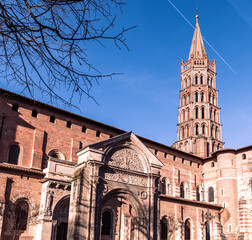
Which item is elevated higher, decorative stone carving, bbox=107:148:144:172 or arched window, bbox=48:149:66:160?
arched window, bbox=48:149:66:160

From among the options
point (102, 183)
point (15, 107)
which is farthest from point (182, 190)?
point (102, 183)

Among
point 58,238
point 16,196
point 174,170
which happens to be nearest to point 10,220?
point 16,196

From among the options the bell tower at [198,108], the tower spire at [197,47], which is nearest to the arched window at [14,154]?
the bell tower at [198,108]

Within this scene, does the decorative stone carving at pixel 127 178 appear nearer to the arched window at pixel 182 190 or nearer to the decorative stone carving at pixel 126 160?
the decorative stone carving at pixel 126 160

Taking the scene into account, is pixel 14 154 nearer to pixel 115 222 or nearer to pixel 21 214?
pixel 21 214

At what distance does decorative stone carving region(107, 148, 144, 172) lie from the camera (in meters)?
18.5

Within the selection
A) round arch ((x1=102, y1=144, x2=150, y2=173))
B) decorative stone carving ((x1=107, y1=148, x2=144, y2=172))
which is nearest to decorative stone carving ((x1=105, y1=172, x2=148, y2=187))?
decorative stone carving ((x1=107, y1=148, x2=144, y2=172))

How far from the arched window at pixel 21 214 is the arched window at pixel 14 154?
4.74 metres

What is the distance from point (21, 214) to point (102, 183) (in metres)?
8.26

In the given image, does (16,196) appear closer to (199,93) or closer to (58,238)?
(58,238)

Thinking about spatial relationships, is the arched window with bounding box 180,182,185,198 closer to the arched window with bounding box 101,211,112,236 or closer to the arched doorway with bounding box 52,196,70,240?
the arched window with bounding box 101,211,112,236

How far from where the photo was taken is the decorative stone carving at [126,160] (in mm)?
18503

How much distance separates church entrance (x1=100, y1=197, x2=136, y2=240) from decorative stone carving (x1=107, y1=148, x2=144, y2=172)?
29.8 ft

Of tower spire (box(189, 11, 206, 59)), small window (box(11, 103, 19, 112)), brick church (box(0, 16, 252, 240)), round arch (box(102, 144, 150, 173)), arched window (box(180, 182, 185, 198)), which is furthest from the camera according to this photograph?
tower spire (box(189, 11, 206, 59))
